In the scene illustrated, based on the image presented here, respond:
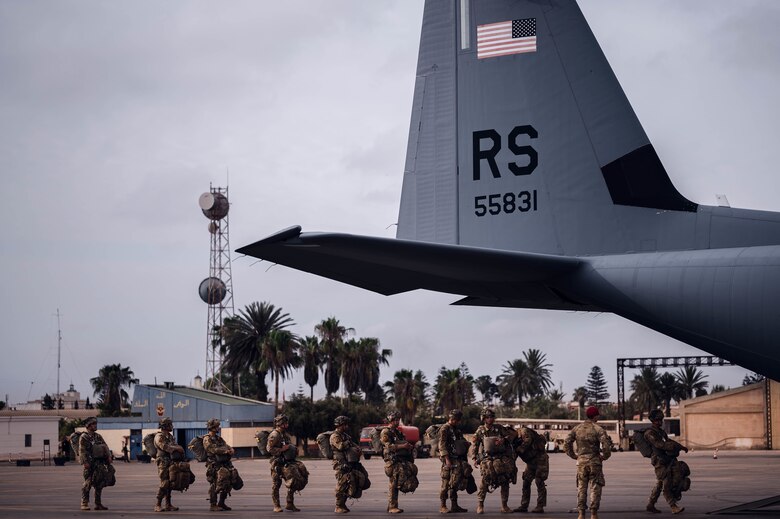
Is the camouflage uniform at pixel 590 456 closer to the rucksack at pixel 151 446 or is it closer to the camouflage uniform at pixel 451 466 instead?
the camouflage uniform at pixel 451 466

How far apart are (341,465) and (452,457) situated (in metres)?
2.11

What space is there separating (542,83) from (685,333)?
454 centimetres

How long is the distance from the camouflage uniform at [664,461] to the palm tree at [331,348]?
67008 mm

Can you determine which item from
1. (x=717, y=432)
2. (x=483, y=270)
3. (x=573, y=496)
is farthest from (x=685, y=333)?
(x=717, y=432)

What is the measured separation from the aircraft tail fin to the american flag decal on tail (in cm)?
2

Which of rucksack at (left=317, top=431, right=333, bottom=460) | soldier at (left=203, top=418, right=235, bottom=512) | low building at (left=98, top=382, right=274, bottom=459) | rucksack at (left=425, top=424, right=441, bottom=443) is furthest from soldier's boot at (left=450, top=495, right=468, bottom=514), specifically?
low building at (left=98, top=382, right=274, bottom=459)

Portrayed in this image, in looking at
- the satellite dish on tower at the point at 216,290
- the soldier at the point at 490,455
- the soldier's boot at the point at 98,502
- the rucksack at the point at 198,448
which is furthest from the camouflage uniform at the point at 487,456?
the satellite dish on tower at the point at 216,290

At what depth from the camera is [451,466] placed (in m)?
17.6

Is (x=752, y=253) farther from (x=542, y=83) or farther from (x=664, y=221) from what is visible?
(x=542, y=83)

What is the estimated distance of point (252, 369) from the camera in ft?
261

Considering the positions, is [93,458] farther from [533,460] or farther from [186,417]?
[186,417]

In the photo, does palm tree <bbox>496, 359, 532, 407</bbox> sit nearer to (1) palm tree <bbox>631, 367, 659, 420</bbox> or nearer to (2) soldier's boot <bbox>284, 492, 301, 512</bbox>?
(1) palm tree <bbox>631, 367, 659, 420</bbox>

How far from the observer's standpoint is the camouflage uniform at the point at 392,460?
57.9 ft

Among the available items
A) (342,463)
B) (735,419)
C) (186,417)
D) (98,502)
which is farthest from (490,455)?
(735,419)
